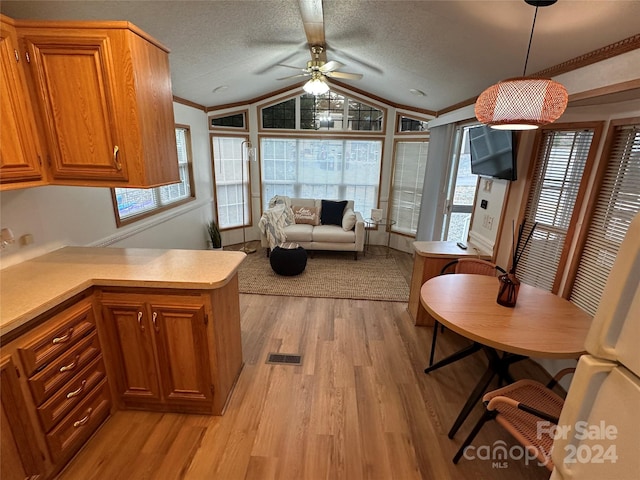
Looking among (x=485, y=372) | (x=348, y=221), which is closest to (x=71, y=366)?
(x=485, y=372)

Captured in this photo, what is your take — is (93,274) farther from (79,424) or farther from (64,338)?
(79,424)

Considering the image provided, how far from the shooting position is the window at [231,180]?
5.34m

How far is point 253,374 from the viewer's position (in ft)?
7.94

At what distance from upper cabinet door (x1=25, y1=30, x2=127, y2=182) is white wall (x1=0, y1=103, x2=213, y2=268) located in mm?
403

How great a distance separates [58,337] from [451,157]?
4.51 m

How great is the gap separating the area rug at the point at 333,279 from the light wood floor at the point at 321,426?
3.19ft

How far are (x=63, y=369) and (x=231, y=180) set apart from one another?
14.4ft

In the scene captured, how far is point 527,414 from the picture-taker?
1.51 m

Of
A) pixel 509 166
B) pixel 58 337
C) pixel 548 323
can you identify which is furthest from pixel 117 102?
pixel 509 166

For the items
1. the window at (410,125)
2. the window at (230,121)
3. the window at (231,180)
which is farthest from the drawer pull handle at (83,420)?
the window at (410,125)

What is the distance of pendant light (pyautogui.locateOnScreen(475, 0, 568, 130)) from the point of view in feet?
4.76

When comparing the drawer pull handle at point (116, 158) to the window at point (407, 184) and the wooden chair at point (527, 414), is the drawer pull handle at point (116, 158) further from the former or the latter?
the window at point (407, 184)

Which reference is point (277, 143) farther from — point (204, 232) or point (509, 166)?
point (509, 166)

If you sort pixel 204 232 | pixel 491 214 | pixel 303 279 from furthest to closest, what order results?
pixel 204 232
pixel 303 279
pixel 491 214
